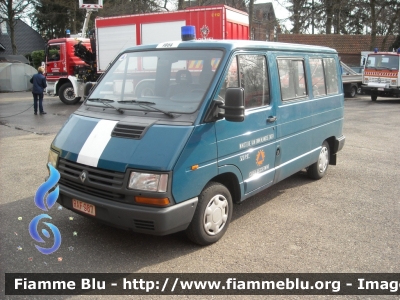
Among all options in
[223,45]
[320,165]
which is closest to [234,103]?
[223,45]

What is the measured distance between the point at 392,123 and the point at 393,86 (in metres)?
7.48

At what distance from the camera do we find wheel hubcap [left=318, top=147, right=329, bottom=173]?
21.9ft

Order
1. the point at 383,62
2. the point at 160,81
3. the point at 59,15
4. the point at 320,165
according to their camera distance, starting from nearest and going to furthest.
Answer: the point at 160,81 → the point at 320,165 → the point at 383,62 → the point at 59,15

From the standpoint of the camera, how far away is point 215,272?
373cm

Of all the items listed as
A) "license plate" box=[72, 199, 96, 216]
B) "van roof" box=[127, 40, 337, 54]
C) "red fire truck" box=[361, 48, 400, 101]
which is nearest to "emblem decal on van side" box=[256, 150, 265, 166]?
"van roof" box=[127, 40, 337, 54]

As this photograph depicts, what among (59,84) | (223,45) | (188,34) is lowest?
(59,84)

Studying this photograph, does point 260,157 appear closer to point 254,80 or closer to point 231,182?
point 231,182

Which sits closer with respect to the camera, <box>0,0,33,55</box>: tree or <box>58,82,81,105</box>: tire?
<box>58,82,81,105</box>: tire

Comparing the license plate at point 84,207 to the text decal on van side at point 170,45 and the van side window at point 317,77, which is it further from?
the van side window at point 317,77

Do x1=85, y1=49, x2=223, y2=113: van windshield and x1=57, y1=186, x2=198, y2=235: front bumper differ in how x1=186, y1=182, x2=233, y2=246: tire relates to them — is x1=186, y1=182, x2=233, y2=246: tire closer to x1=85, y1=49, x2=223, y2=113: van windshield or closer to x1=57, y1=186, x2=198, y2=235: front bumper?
x1=57, y1=186, x2=198, y2=235: front bumper

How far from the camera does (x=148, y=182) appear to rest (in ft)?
11.9

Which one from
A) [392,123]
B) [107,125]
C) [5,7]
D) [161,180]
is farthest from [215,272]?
[5,7]

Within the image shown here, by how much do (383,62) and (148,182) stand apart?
1962 cm

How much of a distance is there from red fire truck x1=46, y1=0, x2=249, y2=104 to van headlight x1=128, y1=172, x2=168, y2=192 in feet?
26.5
